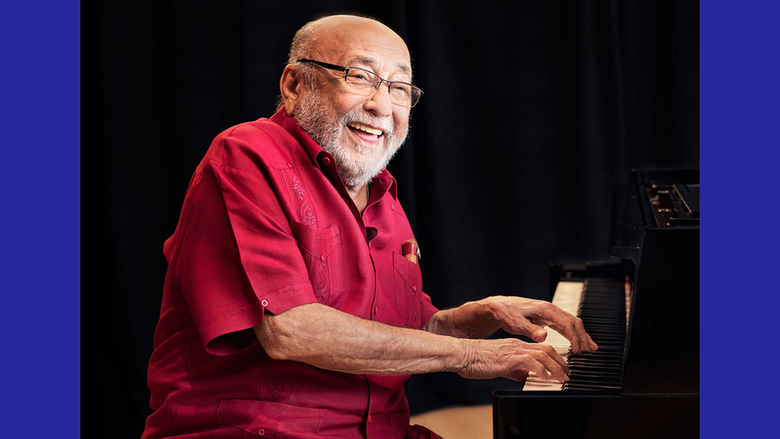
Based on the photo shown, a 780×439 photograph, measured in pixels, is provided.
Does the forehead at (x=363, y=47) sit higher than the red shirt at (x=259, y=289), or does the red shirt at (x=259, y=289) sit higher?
the forehead at (x=363, y=47)

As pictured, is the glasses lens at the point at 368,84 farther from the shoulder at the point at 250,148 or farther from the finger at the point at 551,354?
the finger at the point at 551,354

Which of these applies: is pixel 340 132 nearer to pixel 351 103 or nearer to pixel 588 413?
pixel 351 103

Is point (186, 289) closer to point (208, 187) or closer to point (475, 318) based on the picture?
point (208, 187)

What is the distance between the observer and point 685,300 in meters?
1.25

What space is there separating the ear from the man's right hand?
2.21 ft

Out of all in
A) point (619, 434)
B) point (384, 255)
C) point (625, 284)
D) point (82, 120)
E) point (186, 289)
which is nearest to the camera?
point (619, 434)

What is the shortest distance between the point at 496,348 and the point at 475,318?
1.46 ft

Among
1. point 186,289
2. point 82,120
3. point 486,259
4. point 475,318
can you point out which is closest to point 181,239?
point 186,289

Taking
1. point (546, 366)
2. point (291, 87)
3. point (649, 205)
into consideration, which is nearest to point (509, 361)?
point (546, 366)

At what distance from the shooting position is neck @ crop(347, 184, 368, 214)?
1.67m

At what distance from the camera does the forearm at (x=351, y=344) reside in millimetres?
1288

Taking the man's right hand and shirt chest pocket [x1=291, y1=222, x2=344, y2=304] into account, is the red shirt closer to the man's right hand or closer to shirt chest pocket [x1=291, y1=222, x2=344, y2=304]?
shirt chest pocket [x1=291, y1=222, x2=344, y2=304]

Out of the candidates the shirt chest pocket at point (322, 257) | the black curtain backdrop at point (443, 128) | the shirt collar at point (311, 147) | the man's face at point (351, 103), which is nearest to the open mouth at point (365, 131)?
the man's face at point (351, 103)

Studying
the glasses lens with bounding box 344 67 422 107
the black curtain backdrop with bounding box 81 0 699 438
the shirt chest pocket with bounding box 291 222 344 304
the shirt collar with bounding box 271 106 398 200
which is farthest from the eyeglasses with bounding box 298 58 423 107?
the black curtain backdrop with bounding box 81 0 699 438
